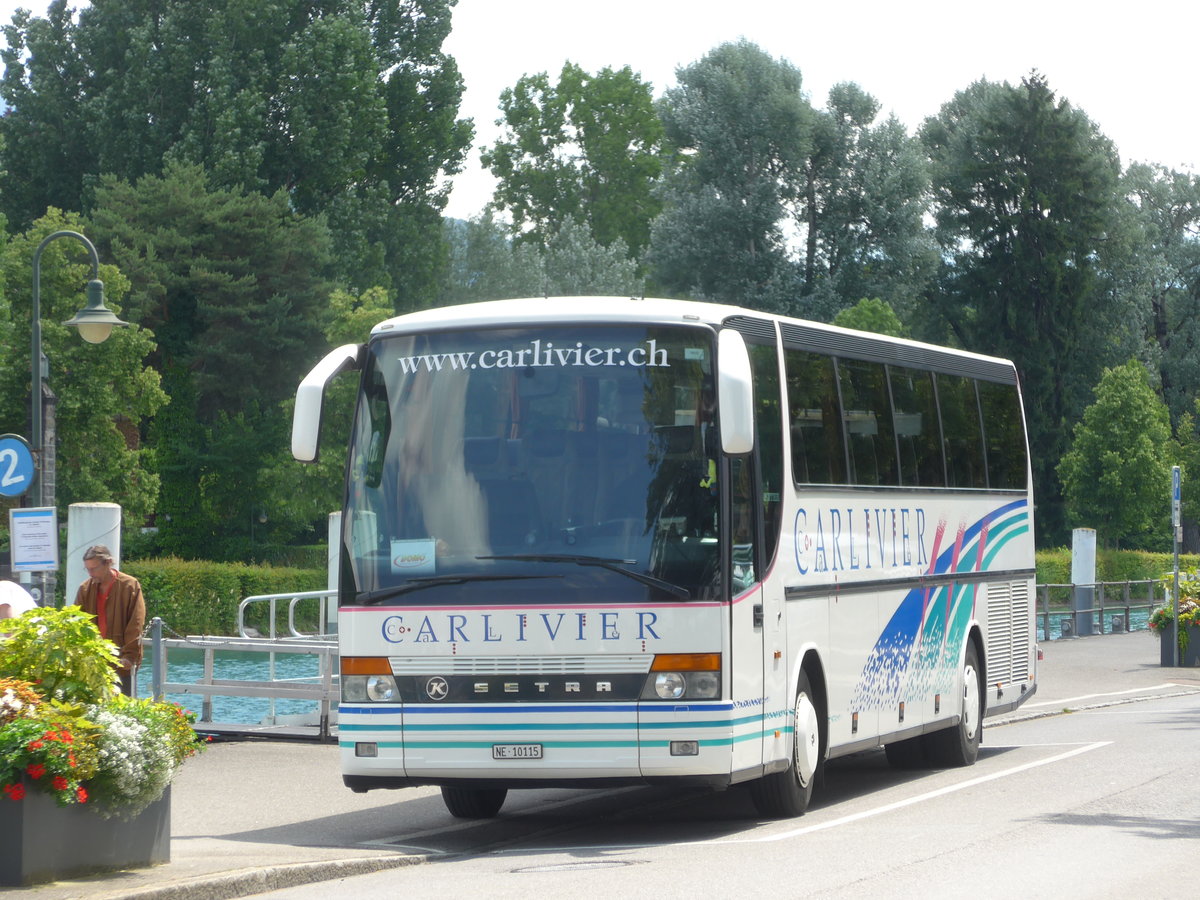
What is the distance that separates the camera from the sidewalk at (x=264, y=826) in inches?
366

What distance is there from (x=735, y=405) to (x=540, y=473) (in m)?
1.30

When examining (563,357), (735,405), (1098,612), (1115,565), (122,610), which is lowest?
(1098,612)

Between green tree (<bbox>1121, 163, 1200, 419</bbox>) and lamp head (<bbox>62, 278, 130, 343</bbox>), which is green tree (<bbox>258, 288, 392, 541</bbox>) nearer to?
lamp head (<bbox>62, 278, 130, 343</bbox>)

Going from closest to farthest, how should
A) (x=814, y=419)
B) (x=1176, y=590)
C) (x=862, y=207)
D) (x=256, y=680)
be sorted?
(x=814, y=419), (x=256, y=680), (x=1176, y=590), (x=862, y=207)

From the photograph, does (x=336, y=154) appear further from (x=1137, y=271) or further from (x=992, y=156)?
(x=1137, y=271)

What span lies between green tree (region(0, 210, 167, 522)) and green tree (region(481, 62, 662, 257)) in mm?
36438

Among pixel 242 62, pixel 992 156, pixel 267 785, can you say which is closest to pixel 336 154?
pixel 242 62

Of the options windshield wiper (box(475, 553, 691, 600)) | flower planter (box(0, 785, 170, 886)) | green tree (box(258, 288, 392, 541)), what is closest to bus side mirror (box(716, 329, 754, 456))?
windshield wiper (box(475, 553, 691, 600))

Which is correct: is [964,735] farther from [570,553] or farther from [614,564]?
[570,553]

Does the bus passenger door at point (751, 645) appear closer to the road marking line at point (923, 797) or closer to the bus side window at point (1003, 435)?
the road marking line at point (923, 797)

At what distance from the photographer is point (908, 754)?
1697 cm

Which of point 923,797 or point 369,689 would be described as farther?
point 923,797

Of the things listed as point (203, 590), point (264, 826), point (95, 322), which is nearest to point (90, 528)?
point (95, 322)

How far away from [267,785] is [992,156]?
64117mm
